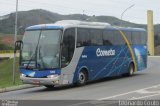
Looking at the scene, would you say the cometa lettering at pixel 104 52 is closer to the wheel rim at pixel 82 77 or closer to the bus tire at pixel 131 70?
the wheel rim at pixel 82 77

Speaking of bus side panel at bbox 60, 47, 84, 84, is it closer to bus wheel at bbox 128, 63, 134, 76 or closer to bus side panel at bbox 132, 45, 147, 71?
bus wheel at bbox 128, 63, 134, 76

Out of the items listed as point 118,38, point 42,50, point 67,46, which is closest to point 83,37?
point 67,46

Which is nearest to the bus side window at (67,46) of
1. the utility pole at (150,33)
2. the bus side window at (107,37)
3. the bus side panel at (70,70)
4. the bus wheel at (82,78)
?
the bus side panel at (70,70)

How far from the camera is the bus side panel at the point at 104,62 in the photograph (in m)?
24.9

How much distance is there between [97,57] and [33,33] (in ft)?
14.1

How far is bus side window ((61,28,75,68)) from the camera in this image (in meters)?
22.9

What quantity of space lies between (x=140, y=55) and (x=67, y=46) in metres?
9.55

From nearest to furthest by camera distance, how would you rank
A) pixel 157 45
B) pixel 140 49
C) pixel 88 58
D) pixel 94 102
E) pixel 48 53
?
pixel 94 102
pixel 48 53
pixel 88 58
pixel 140 49
pixel 157 45

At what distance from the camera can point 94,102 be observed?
16250 millimetres

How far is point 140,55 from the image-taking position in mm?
31594

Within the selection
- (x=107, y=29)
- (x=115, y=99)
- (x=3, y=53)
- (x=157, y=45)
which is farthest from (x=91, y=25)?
(x=157, y=45)

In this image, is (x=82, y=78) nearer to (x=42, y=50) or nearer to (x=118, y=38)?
(x=42, y=50)

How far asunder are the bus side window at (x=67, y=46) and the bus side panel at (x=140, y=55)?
7.79 meters

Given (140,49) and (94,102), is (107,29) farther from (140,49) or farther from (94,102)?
(94,102)
